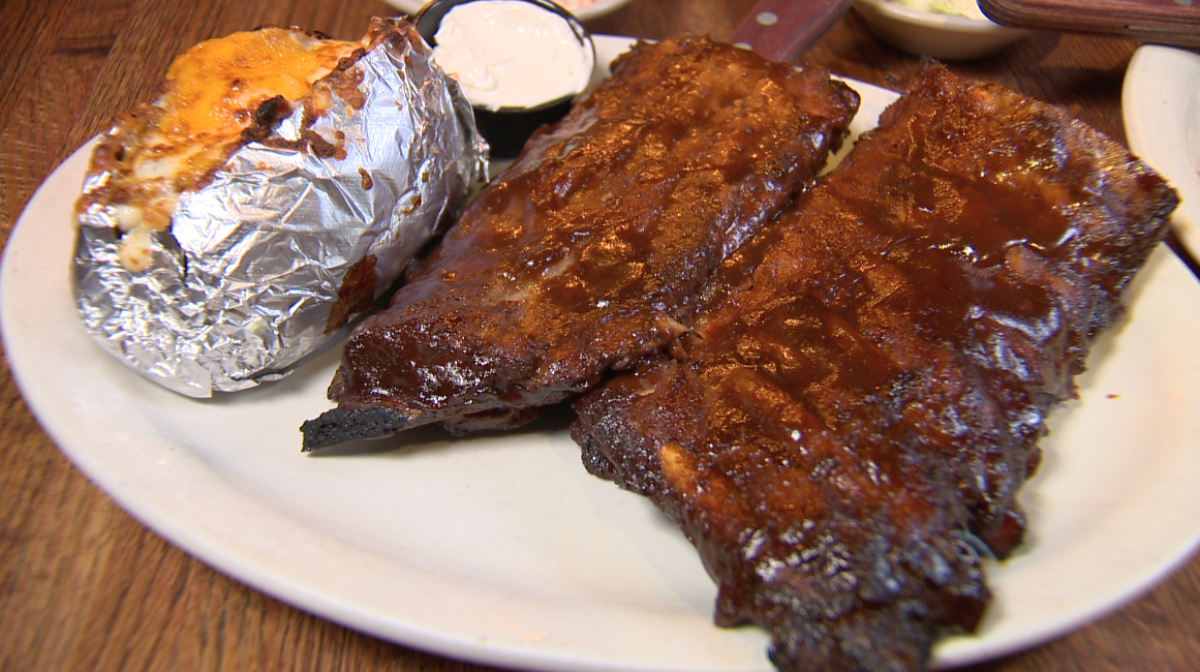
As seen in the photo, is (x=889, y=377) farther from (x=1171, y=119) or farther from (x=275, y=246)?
(x=1171, y=119)

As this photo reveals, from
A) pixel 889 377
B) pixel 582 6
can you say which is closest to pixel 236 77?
pixel 889 377

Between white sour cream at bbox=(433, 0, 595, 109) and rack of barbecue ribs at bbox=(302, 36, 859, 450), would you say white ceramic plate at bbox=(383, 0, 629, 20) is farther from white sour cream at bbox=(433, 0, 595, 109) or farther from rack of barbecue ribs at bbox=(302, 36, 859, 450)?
rack of barbecue ribs at bbox=(302, 36, 859, 450)

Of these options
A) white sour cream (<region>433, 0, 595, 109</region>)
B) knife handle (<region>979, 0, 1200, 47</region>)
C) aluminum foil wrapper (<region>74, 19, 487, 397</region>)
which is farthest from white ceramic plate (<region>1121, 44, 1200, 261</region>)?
aluminum foil wrapper (<region>74, 19, 487, 397</region>)

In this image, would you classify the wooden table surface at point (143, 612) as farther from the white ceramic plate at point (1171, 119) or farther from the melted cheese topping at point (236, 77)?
the white ceramic plate at point (1171, 119)

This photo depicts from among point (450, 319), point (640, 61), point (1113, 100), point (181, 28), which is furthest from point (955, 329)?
point (181, 28)

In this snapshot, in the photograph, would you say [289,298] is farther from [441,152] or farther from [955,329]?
[955,329]

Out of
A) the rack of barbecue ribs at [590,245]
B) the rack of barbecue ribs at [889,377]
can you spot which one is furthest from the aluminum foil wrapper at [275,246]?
the rack of barbecue ribs at [889,377]

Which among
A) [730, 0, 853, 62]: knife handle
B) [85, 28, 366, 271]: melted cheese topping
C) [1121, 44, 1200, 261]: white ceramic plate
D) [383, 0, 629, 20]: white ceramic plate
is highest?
[85, 28, 366, 271]: melted cheese topping
